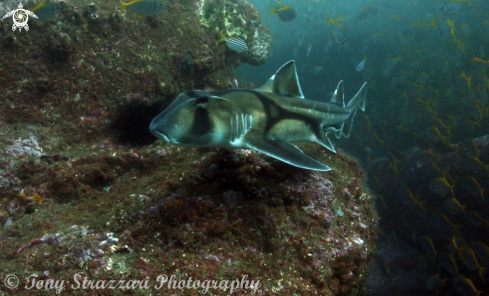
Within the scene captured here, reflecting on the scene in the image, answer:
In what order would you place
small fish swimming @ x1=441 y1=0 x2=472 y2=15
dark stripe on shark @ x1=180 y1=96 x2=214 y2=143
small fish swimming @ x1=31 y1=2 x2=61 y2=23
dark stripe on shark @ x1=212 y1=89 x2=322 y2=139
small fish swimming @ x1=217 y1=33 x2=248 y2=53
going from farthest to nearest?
small fish swimming @ x1=441 y1=0 x2=472 y2=15 < small fish swimming @ x1=217 y1=33 x2=248 y2=53 < small fish swimming @ x1=31 y1=2 x2=61 y2=23 < dark stripe on shark @ x1=212 y1=89 x2=322 y2=139 < dark stripe on shark @ x1=180 y1=96 x2=214 y2=143

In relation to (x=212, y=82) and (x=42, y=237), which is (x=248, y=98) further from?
(x=212, y=82)

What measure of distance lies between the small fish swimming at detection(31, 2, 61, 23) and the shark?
3.65 meters

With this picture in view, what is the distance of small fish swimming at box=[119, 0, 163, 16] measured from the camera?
5305mm

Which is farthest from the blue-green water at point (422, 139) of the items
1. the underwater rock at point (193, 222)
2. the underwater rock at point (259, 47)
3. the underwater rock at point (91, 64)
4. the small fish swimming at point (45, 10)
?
the small fish swimming at point (45, 10)

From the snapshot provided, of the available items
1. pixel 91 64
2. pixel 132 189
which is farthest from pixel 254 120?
pixel 91 64

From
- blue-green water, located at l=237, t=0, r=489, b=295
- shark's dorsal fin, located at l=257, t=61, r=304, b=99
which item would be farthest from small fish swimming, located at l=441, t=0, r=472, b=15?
shark's dorsal fin, located at l=257, t=61, r=304, b=99

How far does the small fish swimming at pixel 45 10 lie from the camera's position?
431cm

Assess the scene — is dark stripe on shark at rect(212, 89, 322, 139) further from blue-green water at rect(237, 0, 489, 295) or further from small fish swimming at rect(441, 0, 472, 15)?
small fish swimming at rect(441, 0, 472, 15)

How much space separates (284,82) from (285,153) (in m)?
1.29

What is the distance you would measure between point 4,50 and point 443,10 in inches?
723

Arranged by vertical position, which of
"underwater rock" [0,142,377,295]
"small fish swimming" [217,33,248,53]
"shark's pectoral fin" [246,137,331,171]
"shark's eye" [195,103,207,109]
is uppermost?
"small fish swimming" [217,33,248,53]

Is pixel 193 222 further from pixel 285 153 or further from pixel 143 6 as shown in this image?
pixel 143 6

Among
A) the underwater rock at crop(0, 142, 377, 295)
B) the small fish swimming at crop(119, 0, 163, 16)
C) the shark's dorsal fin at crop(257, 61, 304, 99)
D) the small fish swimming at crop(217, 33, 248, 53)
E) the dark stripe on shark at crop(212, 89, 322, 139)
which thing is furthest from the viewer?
the small fish swimming at crop(217, 33, 248, 53)

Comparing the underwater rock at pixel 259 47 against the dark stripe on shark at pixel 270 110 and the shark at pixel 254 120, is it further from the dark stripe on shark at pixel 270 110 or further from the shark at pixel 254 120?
the dark stripe on shark at pixel 270 110
